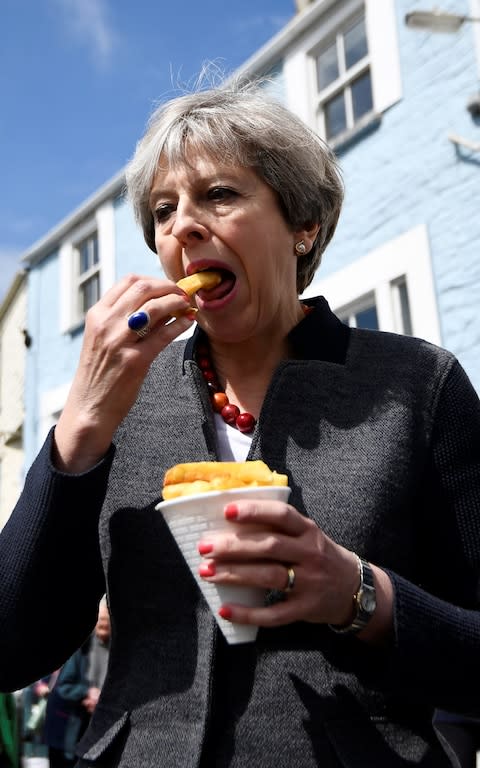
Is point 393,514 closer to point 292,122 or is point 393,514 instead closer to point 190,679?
point 190,679

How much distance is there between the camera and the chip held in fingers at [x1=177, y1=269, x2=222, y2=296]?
179 cm

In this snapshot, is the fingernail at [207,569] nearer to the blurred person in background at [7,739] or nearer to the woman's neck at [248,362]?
the woman's neck at [248,362]

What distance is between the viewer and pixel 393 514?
5.29 ft

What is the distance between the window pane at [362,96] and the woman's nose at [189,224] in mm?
6803

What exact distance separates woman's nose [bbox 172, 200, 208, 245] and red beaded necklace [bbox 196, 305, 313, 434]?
27 cm

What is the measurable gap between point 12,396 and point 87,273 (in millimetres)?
3207

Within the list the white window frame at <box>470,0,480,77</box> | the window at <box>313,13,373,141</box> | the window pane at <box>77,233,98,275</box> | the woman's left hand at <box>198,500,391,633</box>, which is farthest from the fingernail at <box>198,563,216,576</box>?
the window pane at <box>77,233,98,275</box>

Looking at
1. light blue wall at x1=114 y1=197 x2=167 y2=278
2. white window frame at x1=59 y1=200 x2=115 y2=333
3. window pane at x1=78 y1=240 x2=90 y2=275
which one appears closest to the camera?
light blue wall at x1=114 y1=197 x2=167 y2=278

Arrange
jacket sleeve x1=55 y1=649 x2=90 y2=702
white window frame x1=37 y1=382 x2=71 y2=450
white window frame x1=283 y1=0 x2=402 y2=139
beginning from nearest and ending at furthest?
jacket sleeve x1=55 y1=649 x2=90 y2=702 < white window frame x1=283 y1=0 x2=402 y2=139 < white window frame x1=37 y1=382 x2=71 y2=450

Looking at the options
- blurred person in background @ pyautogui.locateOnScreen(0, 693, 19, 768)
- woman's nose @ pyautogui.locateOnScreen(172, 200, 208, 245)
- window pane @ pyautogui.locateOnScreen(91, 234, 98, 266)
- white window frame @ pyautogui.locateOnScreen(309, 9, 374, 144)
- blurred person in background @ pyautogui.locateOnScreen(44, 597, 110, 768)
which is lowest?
blurred person in background @ pyautogui.locateOnScreen(0, 693, 19, 768)

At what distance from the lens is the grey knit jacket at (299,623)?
1450mm

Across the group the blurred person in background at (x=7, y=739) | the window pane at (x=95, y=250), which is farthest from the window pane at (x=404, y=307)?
the window pane at (x=95, y=250)

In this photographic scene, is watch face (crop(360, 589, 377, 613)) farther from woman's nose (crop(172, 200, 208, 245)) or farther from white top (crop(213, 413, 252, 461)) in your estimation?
woman's nose (crop(172, 200, 208, 245))

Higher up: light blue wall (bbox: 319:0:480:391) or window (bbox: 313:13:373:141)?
window (bbox: 313:13:373:141)
